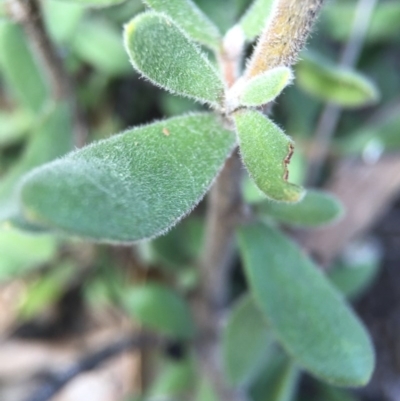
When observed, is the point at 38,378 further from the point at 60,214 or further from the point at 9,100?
the point at 60,214

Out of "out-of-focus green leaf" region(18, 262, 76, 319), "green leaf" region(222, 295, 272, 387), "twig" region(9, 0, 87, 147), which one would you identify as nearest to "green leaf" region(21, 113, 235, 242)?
"twig" region(9, 0, 87, 147)

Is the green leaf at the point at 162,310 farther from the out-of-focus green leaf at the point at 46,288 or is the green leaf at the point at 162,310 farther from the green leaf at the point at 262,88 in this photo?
the green leaf at the point at 262,88

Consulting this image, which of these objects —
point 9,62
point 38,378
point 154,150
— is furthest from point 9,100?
point 154,150

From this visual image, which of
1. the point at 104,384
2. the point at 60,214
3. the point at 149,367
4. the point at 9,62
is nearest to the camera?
the point at 60,214

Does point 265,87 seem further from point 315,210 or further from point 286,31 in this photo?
point 315,210

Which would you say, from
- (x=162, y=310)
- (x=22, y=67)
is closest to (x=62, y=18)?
(x=22, y=67)

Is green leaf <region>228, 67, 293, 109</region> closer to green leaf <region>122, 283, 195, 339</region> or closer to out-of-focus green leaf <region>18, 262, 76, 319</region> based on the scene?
green leaf <region>122, 283, 195, 339</region>
